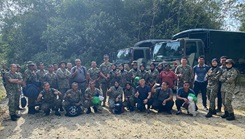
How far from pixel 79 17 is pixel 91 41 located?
274 centimetres

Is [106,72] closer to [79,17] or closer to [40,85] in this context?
[40,85]

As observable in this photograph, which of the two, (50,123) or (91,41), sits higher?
(91,41)

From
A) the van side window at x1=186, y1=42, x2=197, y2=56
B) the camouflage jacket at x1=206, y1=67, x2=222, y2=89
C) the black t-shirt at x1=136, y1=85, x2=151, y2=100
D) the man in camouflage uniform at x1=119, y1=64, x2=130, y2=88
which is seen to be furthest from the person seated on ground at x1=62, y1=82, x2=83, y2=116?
the van side window at x1=186, y1=42, x2=197, y2=56

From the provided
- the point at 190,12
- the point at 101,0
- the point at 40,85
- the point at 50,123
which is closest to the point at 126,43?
the point at 101,0

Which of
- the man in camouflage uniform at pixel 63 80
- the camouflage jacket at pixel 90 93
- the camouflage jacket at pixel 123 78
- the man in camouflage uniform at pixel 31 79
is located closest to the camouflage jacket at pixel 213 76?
the camouflage jacket at pixel 123 78

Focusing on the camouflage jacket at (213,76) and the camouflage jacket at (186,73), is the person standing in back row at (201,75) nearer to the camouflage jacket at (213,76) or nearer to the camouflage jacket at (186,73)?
the camouflage jacket at (186,73)

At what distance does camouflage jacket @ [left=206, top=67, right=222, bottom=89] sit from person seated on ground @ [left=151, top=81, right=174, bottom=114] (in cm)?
116

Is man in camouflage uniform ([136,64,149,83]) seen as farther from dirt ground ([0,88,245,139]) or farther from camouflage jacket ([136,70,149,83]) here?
dirt ground ([0,88,245,139])

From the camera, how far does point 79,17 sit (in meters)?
17.3

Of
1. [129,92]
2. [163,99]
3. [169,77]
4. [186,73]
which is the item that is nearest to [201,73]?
[186,73]

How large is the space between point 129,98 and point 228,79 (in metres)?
2.95

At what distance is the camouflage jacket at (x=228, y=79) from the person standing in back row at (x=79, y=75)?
14.1 ft

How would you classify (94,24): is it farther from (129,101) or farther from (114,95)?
(129,101)

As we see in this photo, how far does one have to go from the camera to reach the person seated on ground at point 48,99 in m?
6.47
